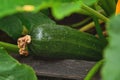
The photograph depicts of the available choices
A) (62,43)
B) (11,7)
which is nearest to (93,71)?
(62,43)

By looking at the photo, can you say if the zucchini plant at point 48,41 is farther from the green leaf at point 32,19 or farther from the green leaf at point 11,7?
the green leaf at point 11,7

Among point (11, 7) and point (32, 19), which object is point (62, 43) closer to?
point (32, 19)

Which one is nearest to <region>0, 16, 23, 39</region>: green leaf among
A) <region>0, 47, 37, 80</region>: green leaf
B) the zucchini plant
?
the zucchini plant

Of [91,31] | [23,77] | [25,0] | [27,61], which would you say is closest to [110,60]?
[25,0]

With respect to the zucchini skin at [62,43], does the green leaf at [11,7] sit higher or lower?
higher

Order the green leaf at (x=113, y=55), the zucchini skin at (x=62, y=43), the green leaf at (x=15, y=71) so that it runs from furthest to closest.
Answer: the zucchini skin at (x=62, y=43)
the green leaf at (x=15, y=71)
the green leaf at (x=113, y=55)

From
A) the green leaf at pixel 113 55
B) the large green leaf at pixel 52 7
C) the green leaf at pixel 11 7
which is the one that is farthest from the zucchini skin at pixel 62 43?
the green leaf at pixel 113 55
